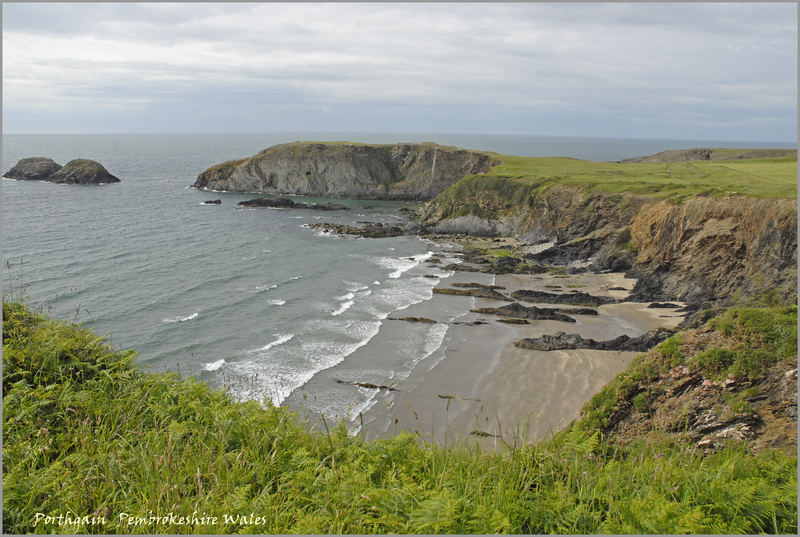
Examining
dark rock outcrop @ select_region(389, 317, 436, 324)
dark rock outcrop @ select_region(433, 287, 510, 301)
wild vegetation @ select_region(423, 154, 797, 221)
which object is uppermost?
wild vegetation @ select_region(423, 154, 797, 221)

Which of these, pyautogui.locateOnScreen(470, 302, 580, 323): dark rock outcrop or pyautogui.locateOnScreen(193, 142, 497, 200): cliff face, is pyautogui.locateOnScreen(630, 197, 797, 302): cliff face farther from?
pyautogui.locateOnScreen(193, 142, 497, 200): cliff face

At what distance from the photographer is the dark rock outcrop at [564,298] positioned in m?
32.6

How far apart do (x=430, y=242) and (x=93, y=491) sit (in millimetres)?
51218

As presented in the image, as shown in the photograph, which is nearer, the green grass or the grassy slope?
the grassy slope

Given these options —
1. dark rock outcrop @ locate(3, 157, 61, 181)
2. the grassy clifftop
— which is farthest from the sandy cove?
dark rock outcrop @ locate(3, 157, 61, 181)

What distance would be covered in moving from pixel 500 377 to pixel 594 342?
6.50m

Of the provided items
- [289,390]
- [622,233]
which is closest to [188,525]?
[289,390]

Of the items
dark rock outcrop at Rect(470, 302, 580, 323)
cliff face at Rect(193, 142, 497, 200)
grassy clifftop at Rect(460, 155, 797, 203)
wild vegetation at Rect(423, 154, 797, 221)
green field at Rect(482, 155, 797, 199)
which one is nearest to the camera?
dark rock outcrop at Rect(470, 302, 580, 323)

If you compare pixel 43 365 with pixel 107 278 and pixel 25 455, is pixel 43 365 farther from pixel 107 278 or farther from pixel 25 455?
pixel 107 278

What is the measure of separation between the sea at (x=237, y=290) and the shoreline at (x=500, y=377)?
3.94ft

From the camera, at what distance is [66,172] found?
9638 centimetres

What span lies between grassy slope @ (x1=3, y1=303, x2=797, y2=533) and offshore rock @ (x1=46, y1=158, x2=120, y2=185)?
10559cm

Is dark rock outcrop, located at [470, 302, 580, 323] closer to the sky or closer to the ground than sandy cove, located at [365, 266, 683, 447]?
closer to the sky

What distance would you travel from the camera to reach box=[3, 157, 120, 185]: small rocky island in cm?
9468
